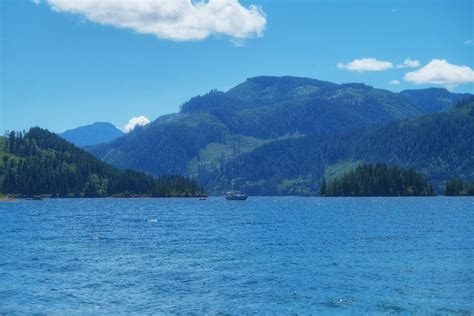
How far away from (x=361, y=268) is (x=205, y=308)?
29.1m

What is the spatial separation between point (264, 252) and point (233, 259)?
9492mm

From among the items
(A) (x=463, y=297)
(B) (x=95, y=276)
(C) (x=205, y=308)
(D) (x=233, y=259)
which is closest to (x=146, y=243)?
(D) (x=233, y=259)

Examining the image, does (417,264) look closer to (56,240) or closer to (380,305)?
(380,305)

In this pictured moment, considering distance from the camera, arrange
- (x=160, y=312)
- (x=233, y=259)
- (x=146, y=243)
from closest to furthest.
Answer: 1. (x=160, y=312)
2. (x=233, y=259)
3. (x=146, y=243)

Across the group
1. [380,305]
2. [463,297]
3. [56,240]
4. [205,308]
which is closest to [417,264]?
[463,297]

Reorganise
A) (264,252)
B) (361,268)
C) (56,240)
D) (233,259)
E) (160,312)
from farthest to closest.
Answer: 1. (56,240)
2. (264,252)
3. (233,259)
4. (361,268)
5. (160,312)

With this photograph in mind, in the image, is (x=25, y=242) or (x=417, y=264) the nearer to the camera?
(x=417, y=264)

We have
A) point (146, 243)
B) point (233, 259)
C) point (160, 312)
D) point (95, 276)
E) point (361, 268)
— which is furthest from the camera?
point (146, 243)

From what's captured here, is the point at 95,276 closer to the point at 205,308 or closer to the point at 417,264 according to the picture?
the point at 205,308

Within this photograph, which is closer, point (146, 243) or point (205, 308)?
point (205, 308)

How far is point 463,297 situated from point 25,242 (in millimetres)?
84646

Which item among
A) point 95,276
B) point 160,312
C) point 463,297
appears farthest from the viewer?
point 95,276

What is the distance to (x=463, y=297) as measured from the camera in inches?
2277

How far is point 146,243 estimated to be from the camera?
10906 cm
